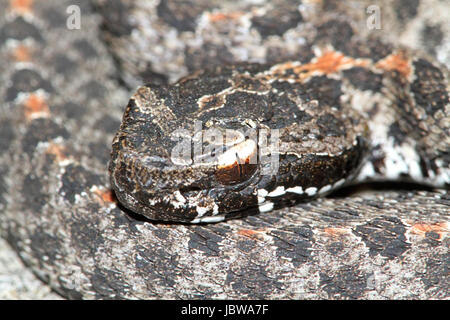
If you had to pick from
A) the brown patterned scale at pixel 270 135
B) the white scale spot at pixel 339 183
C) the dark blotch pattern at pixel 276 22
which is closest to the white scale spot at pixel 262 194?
the brown patterned scale at pixel 270 135

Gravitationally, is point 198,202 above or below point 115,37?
below

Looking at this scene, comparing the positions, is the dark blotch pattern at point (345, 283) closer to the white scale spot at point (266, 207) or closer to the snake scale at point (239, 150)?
the snake scale at point (239, 150)

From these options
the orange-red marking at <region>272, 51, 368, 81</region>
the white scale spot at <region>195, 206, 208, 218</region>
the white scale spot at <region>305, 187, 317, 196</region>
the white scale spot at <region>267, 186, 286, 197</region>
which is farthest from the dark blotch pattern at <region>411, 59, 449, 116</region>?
the white scale spot at <region>195, 206, 208, 218</region>

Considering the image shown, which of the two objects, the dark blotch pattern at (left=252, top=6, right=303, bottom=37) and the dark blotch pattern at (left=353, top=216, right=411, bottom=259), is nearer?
the dark blotch pattern at (left=353, top=216, right=411, bottom=259)

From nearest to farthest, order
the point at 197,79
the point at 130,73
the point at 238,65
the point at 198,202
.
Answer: the point at 198,202
the point at 197,79
the point at 238,65
the point at 130,73

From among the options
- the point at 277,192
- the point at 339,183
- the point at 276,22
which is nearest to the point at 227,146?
the point at 277,192

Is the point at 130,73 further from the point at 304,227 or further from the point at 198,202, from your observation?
the point at 304,227

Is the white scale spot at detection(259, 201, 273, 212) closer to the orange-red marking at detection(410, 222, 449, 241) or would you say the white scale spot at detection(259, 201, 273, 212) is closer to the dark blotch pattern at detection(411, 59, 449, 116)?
the orange-red marking at detection(410, 222, 449, 241)
